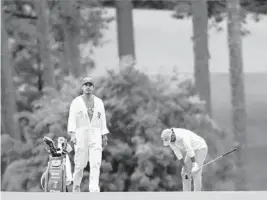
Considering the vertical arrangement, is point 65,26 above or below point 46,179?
above

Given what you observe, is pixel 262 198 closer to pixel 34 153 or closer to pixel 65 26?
pixel 34 153

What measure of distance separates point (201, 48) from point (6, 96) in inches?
312

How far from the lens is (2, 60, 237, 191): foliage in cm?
2703

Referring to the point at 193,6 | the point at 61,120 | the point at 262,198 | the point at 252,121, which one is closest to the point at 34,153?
the point at 61,120

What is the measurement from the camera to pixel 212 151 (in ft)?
93.7

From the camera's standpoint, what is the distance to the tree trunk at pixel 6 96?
1419 inches

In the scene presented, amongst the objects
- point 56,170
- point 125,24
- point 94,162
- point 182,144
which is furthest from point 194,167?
point 125,24

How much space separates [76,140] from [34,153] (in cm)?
1156

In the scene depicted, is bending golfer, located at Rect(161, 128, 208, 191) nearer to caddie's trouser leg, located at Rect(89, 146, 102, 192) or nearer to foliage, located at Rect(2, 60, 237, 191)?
caddie's trouser leg, located at Rect(89, 146, 102, 192)

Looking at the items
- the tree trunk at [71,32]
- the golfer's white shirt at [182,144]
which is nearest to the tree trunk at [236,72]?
the tree trunk at [71,32]

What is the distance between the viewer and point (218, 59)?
4838 cm

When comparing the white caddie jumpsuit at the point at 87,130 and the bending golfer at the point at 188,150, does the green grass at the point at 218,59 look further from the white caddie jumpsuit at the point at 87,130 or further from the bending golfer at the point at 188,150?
the white caddie jumpsuit at the point at 87,130

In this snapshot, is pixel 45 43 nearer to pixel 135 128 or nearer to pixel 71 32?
pixel 71 32

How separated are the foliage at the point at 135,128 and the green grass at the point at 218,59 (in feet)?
50.8
